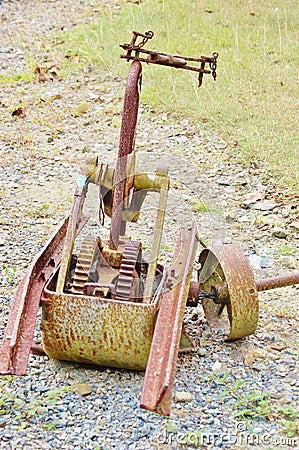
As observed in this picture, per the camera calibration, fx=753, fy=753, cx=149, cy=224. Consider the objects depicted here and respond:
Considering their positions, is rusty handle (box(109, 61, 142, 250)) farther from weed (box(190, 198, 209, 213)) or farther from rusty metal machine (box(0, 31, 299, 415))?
weed (box(190, 198, 209, 213))

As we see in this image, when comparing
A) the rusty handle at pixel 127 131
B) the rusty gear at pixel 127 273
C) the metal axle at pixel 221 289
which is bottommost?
the metal axle at pixel 221 289

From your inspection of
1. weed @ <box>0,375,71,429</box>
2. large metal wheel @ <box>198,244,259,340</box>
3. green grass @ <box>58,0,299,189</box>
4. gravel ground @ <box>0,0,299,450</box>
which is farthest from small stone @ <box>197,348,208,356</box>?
green grass @ <box>58,0,299,189</box>

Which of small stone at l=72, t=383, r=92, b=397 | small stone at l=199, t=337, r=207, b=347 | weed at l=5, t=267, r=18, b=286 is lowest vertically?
small stone at l=72, t=383, r=92, b=397

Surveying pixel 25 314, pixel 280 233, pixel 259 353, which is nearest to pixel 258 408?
pixel 259 353

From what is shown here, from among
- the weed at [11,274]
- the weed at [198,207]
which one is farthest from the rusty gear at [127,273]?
the weed at [198,207]

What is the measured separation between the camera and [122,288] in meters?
2.93

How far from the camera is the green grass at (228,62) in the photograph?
5.80m

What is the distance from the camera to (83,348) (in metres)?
2.91

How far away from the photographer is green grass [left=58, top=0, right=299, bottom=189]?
5.80 meters

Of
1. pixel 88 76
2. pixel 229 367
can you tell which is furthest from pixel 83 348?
pixel 88 76

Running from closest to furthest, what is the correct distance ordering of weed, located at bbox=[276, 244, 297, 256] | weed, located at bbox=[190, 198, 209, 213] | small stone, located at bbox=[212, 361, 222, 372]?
small stone, located at bbox=[212, 361, 222, 372] → weed, located at bbox=[276, 244, 297, 256] → weed, located at bbox=[190, 198, 209, 213]

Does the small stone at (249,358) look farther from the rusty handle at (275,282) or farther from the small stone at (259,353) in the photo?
the rusty handle at (275,282)

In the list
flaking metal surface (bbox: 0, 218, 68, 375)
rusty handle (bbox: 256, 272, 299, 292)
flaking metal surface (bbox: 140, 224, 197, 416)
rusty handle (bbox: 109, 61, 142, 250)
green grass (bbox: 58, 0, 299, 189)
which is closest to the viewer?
flaking metal surface (bbox: 140, 224, 197, 416)

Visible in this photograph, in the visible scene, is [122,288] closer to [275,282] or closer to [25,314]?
[25,314]
